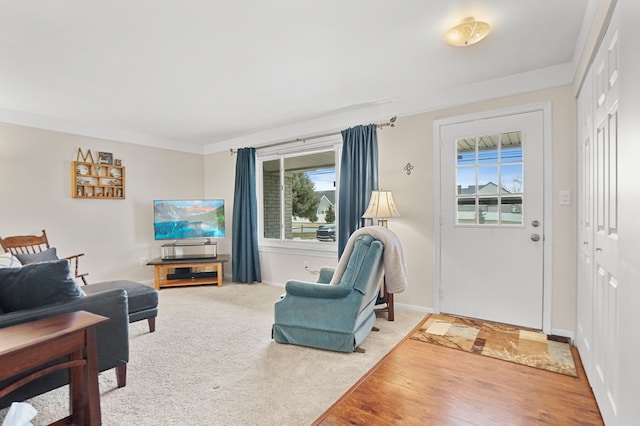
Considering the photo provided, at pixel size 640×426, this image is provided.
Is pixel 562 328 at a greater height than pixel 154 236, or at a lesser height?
lesser

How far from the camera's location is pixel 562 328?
270cm

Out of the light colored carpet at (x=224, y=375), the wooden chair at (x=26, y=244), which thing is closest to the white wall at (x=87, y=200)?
the wooden chair at (x=26, y=244)

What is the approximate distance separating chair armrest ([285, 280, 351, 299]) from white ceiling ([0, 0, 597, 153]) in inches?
71.0

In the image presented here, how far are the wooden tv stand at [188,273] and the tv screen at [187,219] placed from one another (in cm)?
41

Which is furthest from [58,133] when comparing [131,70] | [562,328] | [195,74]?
[562,328]

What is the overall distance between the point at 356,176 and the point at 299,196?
1.22 m

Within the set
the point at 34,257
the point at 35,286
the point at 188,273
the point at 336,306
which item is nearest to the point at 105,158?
the point at 34,257

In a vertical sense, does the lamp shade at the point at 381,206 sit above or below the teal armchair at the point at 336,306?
above

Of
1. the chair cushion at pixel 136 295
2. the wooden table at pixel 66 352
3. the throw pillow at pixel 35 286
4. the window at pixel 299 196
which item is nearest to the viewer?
the wooden table at pixel 66 352

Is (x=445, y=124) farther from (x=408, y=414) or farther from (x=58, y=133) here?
(x=58, y=133)

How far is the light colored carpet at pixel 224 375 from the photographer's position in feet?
5.62

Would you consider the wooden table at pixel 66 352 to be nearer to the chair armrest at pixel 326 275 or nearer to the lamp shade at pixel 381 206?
the chair armrest at pixel 326 275

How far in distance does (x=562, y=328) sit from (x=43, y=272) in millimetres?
3738

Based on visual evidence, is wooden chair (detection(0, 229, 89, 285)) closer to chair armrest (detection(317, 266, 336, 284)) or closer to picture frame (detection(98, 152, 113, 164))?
picture frame (detection(98, 152, 113, 164))
